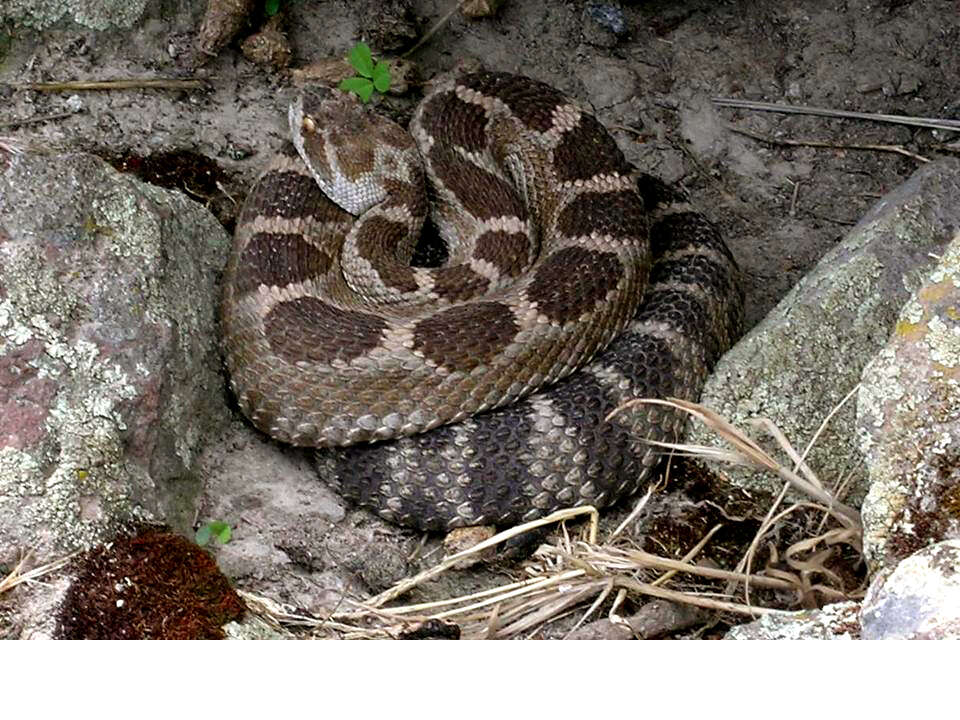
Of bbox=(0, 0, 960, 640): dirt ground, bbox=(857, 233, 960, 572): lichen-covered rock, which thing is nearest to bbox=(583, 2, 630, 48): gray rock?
bbox=(0, 0, 960, 640): dirt ground

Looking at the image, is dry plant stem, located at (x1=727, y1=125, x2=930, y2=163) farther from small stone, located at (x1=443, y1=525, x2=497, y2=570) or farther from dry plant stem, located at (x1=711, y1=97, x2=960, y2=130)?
small stone, located at (x1=443, y1=525, x2=497, y2=570)

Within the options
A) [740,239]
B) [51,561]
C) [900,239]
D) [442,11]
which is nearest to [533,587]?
[51,561]

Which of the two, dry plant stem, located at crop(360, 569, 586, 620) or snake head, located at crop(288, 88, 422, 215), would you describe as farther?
snake head, located at crop(288, 88, 422, 215)

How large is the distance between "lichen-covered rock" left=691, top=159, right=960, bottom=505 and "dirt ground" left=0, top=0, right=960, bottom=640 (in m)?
0.99

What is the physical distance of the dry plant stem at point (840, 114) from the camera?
617 cm

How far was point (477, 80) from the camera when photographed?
598cm

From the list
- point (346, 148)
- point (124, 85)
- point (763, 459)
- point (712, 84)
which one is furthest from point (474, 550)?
point (712, 84)

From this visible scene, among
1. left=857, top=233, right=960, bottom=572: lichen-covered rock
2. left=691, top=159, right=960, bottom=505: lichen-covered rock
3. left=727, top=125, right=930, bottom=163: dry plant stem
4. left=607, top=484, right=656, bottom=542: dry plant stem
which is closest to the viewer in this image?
left=857, top=233, right=960, bottom=572: lichen-covered rock

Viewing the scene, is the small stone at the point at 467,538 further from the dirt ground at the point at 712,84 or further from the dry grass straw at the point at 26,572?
the dirt ground at the point at 712,84

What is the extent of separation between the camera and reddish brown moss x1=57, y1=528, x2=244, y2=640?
334 centimetres

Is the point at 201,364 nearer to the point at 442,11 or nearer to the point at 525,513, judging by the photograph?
the point at 525,513

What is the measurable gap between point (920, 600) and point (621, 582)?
1299mm

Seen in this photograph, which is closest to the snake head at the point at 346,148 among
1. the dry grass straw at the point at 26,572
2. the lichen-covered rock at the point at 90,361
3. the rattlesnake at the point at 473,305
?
the rattlesnake at the point at 473,305

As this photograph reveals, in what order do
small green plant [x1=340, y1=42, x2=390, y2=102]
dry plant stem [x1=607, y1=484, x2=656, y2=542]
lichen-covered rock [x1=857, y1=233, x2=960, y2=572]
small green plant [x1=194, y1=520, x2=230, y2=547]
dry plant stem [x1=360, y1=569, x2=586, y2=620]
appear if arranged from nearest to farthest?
lichen-covered rock [x1=857, y1=233, x2=960, y2=572] < dry plant stem [x1=360, y1=569, x2=586, y2=620] < small green plant [x1=194, y1=520, x2=230, y2=547] < dry plant stem [x1=607, y1=484, x2=656, y2=542] < small green plant [x1=340, y1=42, x2=390, y2=102]
